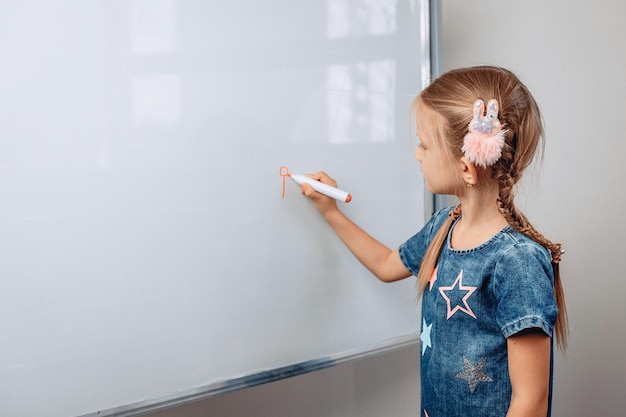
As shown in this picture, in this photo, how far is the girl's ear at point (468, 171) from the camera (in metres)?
0.87

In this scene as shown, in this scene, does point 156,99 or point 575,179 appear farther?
point 575,179

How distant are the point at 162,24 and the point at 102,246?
1.08 feet

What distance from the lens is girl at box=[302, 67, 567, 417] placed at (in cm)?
84

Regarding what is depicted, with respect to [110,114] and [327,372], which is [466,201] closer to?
[110,114]

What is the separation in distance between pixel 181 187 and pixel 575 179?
95 centimetres

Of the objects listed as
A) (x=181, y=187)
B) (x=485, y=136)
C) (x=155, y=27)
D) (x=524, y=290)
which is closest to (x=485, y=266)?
(x=524, y=290)

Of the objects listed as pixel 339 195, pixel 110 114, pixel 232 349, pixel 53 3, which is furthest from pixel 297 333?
pixel 53 3

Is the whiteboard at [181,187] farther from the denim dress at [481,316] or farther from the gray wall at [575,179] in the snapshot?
the gray wall at [575,179]

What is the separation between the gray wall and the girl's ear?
65cm

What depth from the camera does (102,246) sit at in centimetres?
88

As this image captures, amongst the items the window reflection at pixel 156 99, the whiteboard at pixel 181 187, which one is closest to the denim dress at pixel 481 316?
the whiteboard at pixel 181 187

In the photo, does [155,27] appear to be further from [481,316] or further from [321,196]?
[481,316]

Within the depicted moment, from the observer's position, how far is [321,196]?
108cm

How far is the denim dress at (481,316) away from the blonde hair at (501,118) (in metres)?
0.05
